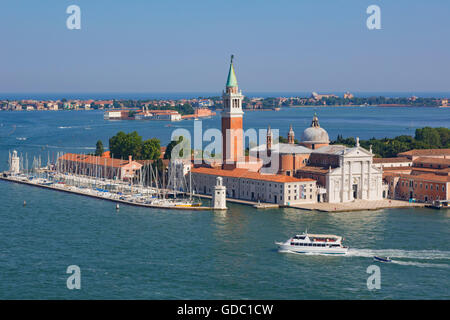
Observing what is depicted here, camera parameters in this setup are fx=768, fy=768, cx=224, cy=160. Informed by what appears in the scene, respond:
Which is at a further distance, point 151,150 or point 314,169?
point 151,150

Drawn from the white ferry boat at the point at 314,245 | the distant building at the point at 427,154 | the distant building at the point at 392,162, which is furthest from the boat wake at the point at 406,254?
the distant building at the point at 427,154

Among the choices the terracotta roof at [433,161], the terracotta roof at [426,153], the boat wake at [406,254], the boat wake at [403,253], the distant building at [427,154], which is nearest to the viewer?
the boat wake at [406,254]

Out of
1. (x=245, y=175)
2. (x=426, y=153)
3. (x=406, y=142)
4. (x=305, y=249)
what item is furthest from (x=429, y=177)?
(x=406, y=142)

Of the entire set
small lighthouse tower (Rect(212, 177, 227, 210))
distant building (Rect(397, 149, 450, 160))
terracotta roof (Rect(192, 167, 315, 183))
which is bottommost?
small lighthouse tower (Rect(212, 177, 227, 210))

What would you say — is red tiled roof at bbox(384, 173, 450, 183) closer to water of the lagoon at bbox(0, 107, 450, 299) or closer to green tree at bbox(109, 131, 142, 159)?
water of the lagoon at bbox(0, 107, 450, 299)

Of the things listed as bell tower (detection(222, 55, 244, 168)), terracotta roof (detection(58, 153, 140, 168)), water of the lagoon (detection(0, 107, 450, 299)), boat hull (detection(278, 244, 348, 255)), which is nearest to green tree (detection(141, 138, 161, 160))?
terracotta roof (detection(58, 153, 140, 168))

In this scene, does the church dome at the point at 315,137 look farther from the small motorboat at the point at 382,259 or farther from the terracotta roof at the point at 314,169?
the small motorboat at the point at 382,259

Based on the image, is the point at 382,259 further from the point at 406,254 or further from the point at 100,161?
the point at 100,161
